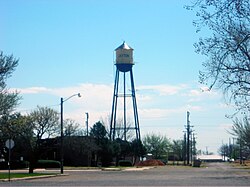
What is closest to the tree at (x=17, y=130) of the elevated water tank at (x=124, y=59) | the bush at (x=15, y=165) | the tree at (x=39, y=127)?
the tree at (x=39, y=127)

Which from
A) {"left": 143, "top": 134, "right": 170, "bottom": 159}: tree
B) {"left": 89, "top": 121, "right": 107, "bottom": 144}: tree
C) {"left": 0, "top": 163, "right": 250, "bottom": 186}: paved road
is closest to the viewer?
{"left": 0, "top": 163, "right": 250, "bottom": 186}: paved road

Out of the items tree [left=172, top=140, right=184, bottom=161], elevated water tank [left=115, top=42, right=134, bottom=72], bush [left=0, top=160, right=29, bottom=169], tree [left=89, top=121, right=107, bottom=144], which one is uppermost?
elevated water tank [left=115, top=42, right=134, bottom=72]

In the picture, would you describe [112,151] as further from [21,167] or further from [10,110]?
[10,110]

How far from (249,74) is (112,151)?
223ft

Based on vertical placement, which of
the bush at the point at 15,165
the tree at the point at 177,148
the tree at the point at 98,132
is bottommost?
the bush at the point at 15,165

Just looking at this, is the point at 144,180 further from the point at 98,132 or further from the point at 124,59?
the point at 98,132

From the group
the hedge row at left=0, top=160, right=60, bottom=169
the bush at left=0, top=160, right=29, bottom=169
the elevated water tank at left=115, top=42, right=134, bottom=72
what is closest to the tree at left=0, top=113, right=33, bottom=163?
the bush at left=0, top=160, right=29, bottom=169

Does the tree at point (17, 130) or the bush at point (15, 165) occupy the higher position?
the tree at point (17, 130)

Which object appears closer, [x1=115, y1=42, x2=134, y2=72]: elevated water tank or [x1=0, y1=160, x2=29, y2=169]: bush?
[x1=0, y1=160, x2=29, y2=169]: bush

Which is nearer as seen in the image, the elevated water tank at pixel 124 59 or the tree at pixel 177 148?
the elevated water tank at pixel 124 59

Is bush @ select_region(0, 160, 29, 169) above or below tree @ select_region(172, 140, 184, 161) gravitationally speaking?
below

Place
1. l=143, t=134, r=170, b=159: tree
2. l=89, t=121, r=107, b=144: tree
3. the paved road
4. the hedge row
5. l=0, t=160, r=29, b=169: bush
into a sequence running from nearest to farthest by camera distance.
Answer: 1. the paved road
2. l=0, t=160, r=29, b=169: bush
3. the hedge row
4. l=89, t=121, r=107, b=144: tree
5. l=143, t=134, r=170, b=159: tree

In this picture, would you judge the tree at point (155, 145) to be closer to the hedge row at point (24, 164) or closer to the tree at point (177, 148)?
the tree at point (177, 148)

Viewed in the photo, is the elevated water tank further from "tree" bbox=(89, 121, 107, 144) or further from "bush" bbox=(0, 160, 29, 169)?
"bush" bbox=(0, 160, 29, 169)
